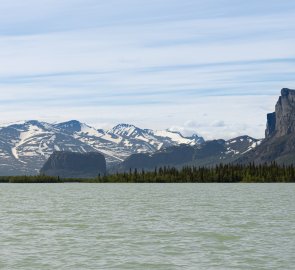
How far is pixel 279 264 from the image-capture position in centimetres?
4534

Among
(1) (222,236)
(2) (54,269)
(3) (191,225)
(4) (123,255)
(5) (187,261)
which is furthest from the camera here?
(3) (191,225)

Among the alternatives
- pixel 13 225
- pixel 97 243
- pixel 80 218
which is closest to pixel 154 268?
pixel 97 243

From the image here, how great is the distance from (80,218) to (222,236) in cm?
2924

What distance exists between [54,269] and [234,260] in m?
13.2

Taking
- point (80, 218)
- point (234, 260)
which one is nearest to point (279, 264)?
point (234, 260)

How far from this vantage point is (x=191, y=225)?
74000 millimetres

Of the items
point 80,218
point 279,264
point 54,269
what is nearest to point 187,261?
point 279,264

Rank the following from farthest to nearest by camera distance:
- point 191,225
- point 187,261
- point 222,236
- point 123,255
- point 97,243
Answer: point 191,225 < point 222,236 < point 97,243 < point 123,255 < point 187,261

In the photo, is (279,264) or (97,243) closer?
(279,264)

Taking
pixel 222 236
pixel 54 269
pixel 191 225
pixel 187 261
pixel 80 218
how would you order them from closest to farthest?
pixel 54 269, pixel 187 261, pixel 222 236, pixel 191 225, pixel 80 218

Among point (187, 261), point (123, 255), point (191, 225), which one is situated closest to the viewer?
point (187, 261)

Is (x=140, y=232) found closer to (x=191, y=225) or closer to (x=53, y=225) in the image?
(x=191, y=225)

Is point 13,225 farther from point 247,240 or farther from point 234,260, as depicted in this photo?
point 234,260

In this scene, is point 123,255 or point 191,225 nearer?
point 123,255
